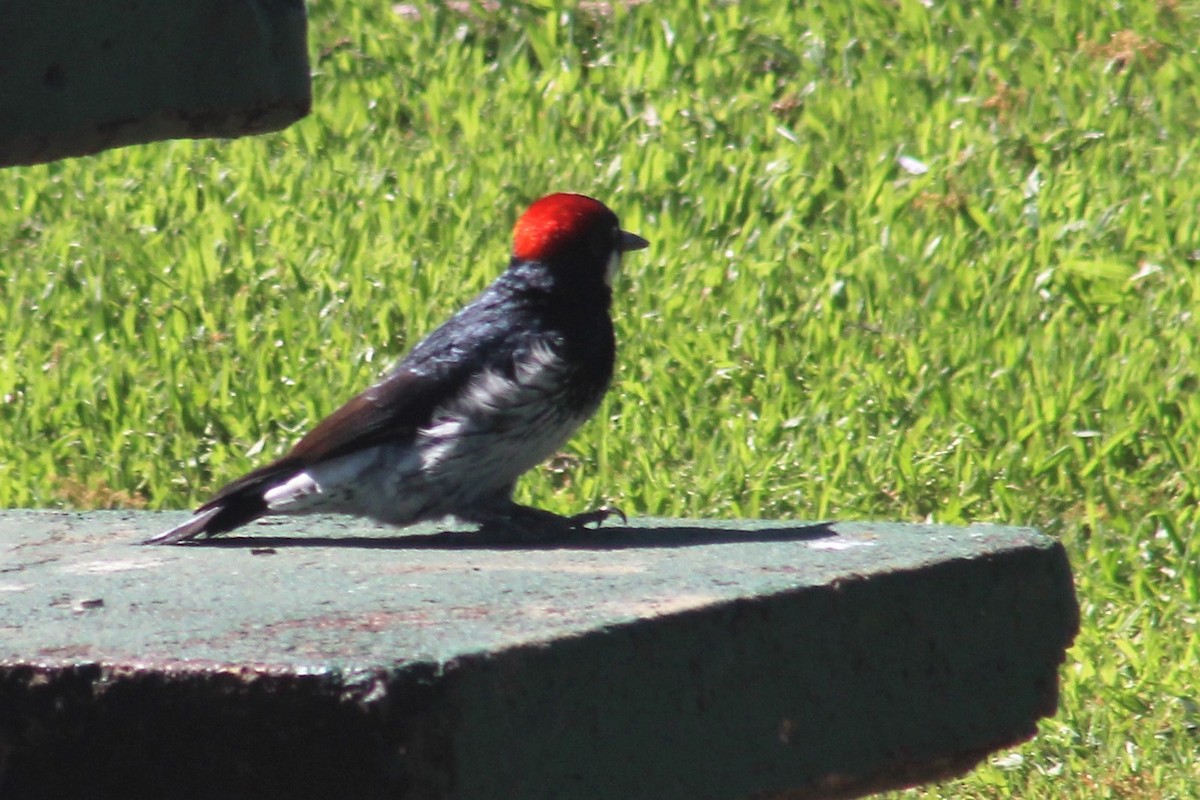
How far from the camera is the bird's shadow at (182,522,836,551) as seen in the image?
12.3ft

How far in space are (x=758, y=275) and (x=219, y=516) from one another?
3372 mm

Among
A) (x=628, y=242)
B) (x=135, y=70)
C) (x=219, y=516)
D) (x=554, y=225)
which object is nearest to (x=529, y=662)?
(x=135, y=70)

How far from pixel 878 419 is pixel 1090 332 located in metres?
0.90

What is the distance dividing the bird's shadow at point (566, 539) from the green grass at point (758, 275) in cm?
129

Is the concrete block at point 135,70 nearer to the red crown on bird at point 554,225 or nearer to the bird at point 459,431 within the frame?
the bird at point 459,431

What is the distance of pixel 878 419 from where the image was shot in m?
6.20

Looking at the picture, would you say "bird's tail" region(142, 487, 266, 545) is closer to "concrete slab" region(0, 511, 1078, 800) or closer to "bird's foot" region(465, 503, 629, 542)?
"concrete slab" region(0, 511, 1078, 800)

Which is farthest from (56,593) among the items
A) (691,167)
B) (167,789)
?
(691,167)

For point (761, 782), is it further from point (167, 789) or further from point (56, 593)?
point (56, 593)

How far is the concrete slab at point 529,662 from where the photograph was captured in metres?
2.42

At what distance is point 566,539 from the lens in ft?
12.8

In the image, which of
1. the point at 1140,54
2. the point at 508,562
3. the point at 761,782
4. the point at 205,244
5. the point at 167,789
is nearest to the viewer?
the point at 167,789

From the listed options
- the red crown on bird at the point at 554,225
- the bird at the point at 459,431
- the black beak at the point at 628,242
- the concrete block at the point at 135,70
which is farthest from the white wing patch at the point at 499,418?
the concrete block at the point at 135,70

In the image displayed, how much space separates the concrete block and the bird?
59.2 inches
